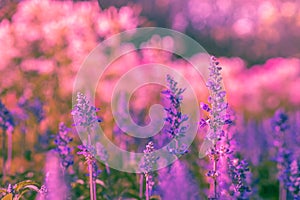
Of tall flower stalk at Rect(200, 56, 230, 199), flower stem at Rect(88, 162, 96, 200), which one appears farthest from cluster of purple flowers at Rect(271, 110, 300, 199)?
flower stem at Rect(88, 162, 96, 200)

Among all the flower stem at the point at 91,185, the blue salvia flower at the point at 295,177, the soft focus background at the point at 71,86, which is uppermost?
the soft focus background at the point at 71,86

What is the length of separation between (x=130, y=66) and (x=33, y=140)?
69.7 inches

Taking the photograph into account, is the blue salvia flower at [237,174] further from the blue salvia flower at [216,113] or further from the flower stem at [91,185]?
the flower stem at [91,185]

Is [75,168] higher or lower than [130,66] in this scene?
lower

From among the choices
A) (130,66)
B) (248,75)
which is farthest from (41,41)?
(248,75)

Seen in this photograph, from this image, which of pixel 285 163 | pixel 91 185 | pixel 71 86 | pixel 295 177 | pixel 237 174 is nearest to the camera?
Result: pixel 91 185

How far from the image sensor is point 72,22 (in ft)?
27.4

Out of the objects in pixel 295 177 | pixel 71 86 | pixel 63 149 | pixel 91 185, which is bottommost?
pixel 91 185

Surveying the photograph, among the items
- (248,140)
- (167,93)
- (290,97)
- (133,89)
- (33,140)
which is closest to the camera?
(167,93)

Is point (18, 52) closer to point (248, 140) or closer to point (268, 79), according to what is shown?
point (248, 140)

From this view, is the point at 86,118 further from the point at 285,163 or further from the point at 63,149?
the point at 285,163

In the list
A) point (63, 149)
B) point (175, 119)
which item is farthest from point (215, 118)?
point (63, 149)

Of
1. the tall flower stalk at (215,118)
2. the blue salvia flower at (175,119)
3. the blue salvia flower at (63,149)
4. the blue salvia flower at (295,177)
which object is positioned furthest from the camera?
the blue salvia flower at (63,149)

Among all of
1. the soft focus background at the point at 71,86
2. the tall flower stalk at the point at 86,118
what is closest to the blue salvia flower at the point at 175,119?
the tall flower stalk at the point at 86,118
